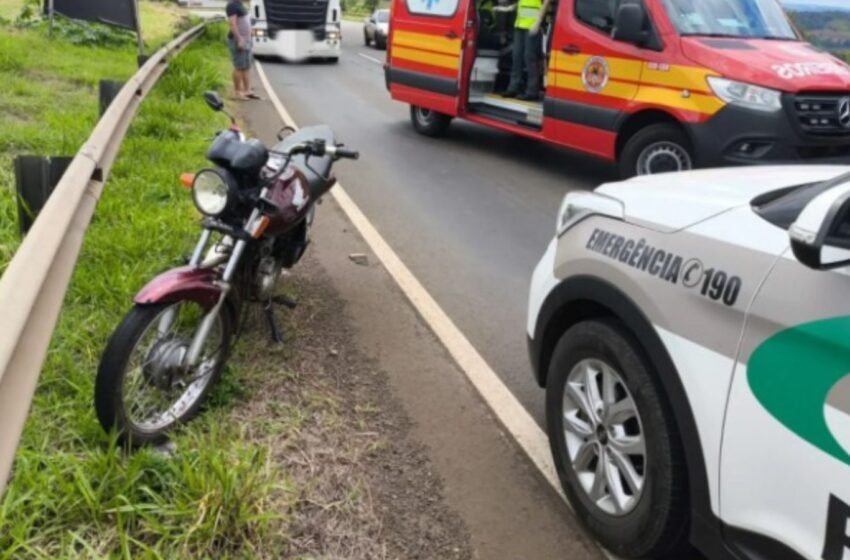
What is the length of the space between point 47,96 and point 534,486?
8.19 m

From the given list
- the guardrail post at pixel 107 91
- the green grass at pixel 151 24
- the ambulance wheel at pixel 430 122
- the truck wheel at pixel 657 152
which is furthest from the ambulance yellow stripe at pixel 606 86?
the green grass at pixel 151 24

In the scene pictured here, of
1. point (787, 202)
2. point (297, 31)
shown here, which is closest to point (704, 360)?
point (787, 202)

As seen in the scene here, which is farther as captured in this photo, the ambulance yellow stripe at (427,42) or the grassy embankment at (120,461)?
the ambulance yellow stripe at (427,42)

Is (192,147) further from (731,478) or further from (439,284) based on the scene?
(731,478)

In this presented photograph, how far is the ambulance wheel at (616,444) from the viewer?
2611mm

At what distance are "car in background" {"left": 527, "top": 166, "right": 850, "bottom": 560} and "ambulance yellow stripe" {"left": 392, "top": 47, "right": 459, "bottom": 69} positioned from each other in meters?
7.15

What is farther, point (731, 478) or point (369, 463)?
point (369, 463)

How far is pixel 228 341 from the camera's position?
12.1ft

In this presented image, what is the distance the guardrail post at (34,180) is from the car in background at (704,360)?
2459mm

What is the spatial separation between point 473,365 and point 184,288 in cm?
169

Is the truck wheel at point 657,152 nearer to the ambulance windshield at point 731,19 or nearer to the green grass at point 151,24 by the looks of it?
the ambulance windshield at point 731,19

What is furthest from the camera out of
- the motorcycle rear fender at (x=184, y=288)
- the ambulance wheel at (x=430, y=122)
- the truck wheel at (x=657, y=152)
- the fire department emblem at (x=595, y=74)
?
→ the ambulance wheel at (x=430, y=122)

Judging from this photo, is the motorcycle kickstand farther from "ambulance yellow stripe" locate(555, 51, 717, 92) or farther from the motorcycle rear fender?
"ambulance yellow stripe" locate(555, 51, 717, 92)

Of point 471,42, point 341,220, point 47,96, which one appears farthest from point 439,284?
point 47,96
